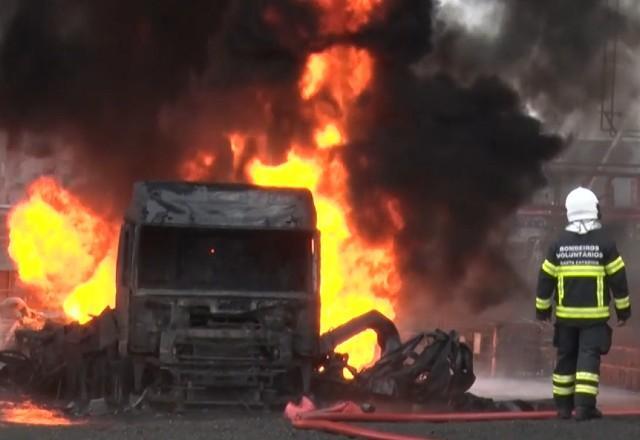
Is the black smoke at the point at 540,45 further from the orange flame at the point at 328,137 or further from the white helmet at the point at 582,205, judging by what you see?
the white helmet at the point at 582,205

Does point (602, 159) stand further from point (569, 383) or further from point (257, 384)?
point (569, 383)

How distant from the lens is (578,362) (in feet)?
32.2

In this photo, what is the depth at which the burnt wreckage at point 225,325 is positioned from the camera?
13.7 meters

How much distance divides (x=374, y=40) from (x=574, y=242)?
11.3 meters

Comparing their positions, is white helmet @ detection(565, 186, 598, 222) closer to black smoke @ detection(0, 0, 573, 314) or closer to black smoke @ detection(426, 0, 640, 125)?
black smoke @ detection(0, 0, 573, 314)

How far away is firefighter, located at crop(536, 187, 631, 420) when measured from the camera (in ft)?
32.0

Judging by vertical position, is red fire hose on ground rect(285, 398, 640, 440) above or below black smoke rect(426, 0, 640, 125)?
below

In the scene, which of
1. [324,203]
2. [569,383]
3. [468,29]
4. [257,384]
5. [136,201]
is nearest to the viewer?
[569,383]

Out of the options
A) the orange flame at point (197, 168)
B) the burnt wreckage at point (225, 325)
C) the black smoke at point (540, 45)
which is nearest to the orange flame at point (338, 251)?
the orange flame at point (197, 168)

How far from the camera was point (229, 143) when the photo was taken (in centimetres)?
2038

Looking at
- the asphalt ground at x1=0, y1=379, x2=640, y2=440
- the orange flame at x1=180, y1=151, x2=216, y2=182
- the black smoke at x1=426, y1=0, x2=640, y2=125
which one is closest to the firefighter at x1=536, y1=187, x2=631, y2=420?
the asphalt ground at x1=0, y1=379, x2=640, y2=440

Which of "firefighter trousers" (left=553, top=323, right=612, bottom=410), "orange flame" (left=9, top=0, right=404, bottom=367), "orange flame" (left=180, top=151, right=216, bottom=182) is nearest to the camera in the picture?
"firefighter trousers" (left=553, top=323, right=612, bottom=410)

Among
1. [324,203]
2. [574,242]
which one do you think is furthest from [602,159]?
[574,242]

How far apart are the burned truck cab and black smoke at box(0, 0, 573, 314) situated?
17.2ft
